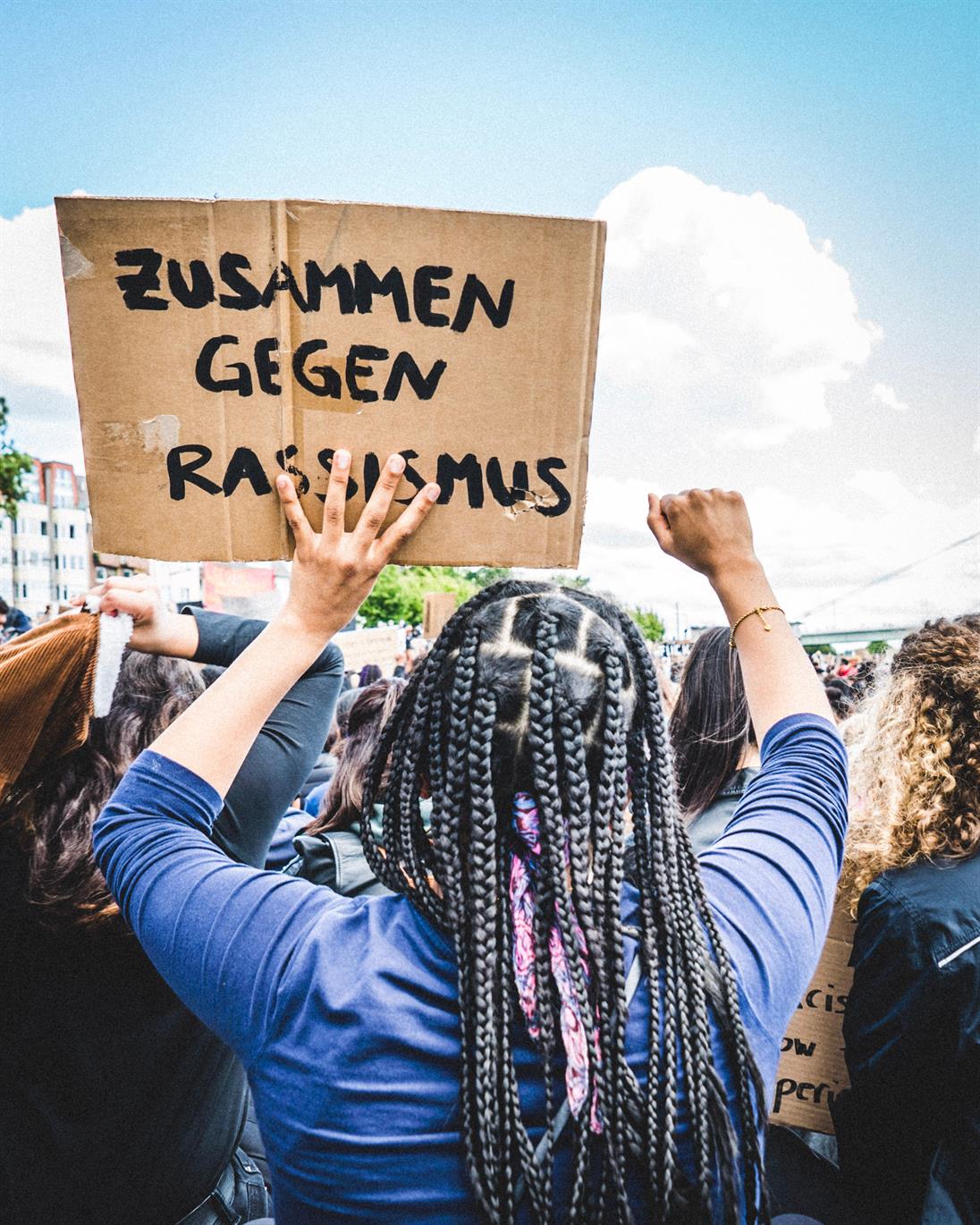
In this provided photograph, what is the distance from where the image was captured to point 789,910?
1067 mm

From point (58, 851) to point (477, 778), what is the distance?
930mm

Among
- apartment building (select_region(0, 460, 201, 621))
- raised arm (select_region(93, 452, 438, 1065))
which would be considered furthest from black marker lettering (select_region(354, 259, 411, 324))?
apartment building (select_region(0, 460, 201, 621))

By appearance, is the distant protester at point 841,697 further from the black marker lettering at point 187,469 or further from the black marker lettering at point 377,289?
the black marker lettering at point 187,469

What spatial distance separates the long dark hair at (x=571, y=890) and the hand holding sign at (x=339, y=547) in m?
0.21

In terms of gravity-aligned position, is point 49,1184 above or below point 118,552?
below

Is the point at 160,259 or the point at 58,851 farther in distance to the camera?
the point at 58,851

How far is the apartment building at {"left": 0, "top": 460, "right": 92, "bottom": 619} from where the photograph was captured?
242ft

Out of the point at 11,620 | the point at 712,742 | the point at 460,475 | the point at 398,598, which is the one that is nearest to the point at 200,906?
the point at 460,475

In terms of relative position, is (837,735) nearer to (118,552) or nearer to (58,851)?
(118,552)

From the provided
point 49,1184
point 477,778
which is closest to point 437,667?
point 477,778

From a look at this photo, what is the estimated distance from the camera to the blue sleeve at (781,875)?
41.3 inches

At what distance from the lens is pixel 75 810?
5.03 ft

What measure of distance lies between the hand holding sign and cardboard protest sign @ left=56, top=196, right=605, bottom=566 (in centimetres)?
5

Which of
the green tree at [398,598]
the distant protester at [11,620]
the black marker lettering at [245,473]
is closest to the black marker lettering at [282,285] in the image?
the black marker lettering at [245,473]
